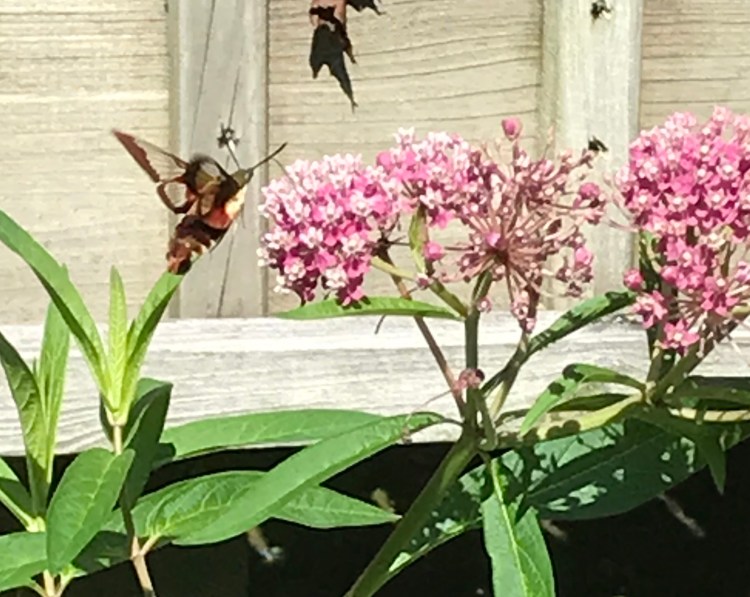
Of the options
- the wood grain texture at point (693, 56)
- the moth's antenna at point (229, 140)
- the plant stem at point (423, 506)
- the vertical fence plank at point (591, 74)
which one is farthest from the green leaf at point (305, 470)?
the wood grain texture at point (693, 56)

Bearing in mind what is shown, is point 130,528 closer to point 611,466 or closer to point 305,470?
point 305,470

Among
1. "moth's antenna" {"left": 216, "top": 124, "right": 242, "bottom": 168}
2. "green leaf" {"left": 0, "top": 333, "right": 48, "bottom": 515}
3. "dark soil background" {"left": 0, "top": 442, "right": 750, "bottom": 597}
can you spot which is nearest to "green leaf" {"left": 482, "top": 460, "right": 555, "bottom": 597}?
"green leaf" {"left": 0, "top": 333, "right": 48, "bottom": 515}

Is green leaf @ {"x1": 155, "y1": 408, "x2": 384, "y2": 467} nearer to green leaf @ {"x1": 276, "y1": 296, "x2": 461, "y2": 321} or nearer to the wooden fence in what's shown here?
green leaf @ {"x1": 276, "y1": 296, "x2": 461, "y2": 321}

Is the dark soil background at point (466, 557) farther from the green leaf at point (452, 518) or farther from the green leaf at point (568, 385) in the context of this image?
the green leaf at point (568, 385)

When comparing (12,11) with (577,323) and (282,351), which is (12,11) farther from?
(577,323)

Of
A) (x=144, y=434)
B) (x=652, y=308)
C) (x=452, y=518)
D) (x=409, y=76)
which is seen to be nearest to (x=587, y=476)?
(x=452, y=518)

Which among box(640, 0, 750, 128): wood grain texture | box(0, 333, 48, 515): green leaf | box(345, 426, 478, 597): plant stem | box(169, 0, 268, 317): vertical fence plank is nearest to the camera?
box(345, 426, 478, 597): plant stem
